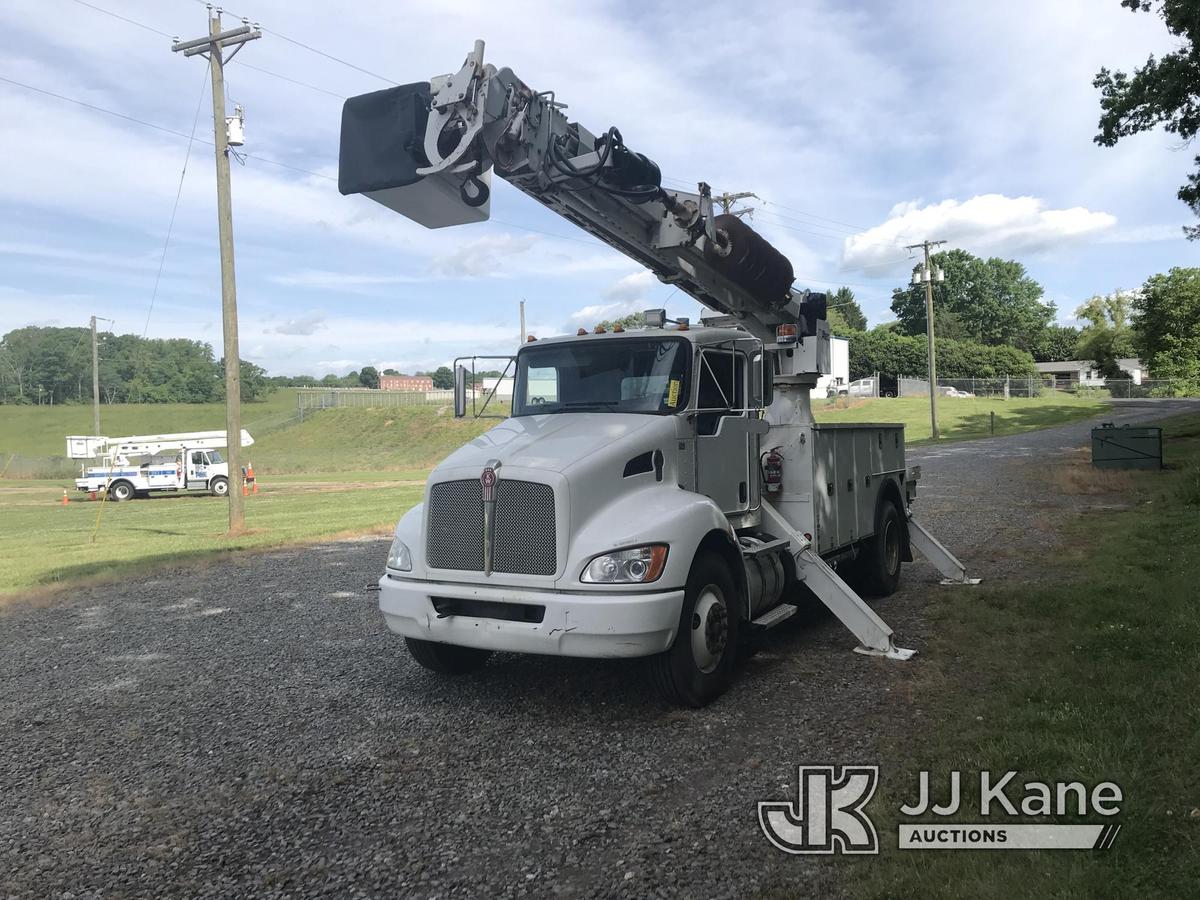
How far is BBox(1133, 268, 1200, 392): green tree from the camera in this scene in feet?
193

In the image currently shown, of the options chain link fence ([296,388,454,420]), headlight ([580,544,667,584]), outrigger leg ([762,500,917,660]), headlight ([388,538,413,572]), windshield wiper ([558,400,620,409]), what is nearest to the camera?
headlight ([580,544,667,584])

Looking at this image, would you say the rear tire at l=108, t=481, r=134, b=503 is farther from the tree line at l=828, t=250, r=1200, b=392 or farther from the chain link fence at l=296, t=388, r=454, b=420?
the tree line at l=828, t=250, r=1200, b=392

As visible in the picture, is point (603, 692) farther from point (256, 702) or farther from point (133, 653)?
point (133, 653)

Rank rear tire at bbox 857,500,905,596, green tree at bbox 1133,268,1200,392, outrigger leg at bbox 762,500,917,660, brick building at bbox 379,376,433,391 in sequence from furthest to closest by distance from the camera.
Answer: brick building at bbox 379,376,433,391 < green tree at bbox 1133,268,1200,392 < rear tire at bbox 857,500,905,596 < outrigger leg at bbox 762,500,917,660

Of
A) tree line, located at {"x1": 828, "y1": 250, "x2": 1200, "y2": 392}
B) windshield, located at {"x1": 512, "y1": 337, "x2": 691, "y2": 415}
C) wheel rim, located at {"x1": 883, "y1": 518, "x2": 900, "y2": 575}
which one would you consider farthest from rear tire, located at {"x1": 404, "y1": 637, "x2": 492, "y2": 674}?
tree line, located at {"x1": 828, "y1": 250, "x2": 1200, "y2": 392}

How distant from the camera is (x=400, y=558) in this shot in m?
5.87

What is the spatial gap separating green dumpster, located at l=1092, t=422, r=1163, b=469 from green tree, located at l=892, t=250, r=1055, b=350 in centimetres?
9100

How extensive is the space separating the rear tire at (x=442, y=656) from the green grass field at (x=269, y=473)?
85.5 inches

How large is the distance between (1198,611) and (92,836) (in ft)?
26.2

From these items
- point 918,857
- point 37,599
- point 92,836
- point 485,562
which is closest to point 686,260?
point 485,562

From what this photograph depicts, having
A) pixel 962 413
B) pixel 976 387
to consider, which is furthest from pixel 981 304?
pixel 962 413

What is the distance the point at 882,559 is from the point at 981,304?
11168 centimetres

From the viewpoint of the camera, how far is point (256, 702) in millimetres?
6113

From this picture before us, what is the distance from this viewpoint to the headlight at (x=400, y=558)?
5809mm
